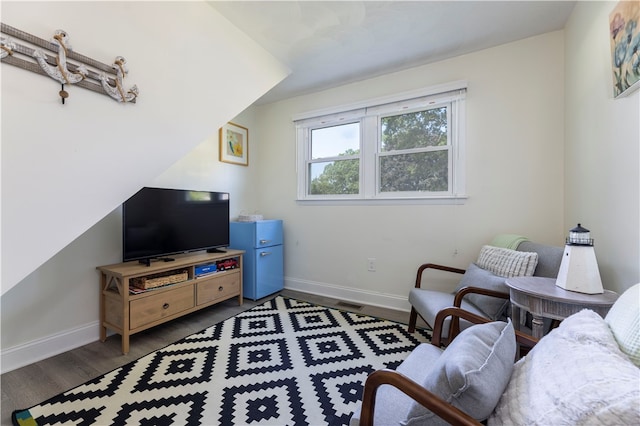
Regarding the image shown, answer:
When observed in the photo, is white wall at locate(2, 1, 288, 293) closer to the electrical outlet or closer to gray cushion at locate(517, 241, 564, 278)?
the electrical outlet

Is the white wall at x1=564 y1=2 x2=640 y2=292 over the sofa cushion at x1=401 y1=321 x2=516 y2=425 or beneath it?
over

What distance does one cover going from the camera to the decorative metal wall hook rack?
40.8 inches

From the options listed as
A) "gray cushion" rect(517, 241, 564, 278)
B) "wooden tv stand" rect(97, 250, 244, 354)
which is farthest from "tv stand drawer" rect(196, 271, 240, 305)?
"gray cushion" rect(517, 241, 564, 278)

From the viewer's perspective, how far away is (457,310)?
144cm

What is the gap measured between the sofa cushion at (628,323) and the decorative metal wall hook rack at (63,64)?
2243mm

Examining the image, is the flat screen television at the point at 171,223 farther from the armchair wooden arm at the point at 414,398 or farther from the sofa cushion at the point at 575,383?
the sofa cushion at the point at 575,383

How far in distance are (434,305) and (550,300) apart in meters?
→ 0.70

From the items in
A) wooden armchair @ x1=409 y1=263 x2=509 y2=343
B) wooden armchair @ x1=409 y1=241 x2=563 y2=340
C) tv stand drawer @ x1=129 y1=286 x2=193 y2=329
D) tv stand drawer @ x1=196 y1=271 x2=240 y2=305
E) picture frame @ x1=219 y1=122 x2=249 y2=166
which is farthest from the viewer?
picture frame @ x1=219 y1=122 x2=249 y2=166

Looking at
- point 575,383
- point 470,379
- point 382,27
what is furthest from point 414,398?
point 382,27

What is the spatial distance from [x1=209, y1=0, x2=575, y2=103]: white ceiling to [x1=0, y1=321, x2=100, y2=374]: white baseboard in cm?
269

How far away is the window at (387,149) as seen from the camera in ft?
8.70

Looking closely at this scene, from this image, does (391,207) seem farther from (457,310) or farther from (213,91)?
(213,91)

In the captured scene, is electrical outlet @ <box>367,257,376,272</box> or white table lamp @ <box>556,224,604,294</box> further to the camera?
electrical outlet @ <box>367,257,376,272</box>

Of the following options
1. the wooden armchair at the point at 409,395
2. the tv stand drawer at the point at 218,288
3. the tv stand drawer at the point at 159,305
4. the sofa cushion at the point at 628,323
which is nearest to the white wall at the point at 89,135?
the tv stand drawer at the point at 159,305
